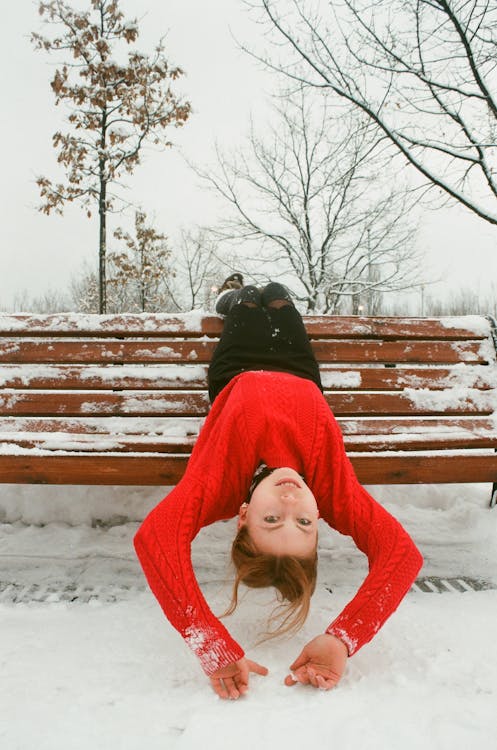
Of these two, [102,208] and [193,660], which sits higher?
[102,208]

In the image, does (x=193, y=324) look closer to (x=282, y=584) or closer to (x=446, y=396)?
(x=446, y=396)

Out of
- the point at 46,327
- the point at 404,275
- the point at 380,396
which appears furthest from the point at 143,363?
the point at 404,275

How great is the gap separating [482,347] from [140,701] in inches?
106

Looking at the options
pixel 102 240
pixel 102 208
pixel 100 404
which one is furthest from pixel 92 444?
pixel 102 208

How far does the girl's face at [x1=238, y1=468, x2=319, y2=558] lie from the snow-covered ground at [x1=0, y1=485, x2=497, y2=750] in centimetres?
39

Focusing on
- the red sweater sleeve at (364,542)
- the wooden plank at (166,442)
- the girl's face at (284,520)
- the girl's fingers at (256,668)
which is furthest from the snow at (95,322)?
the girl's fingers at (256,668)

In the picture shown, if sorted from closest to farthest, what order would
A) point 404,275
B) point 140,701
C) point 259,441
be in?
1. point 140,701
2. point 259,441
3. point 404,275

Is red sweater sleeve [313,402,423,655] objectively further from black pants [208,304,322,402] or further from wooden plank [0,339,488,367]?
wooden plank [0,339,488,367]

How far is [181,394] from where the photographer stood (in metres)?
3.01

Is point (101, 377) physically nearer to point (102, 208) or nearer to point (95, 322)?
point (95, 322)

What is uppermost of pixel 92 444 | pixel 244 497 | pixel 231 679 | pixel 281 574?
pixel 92 444

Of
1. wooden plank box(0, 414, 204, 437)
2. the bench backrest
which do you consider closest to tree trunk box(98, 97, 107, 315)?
the bench backrest

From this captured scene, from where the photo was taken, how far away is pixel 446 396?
3.01 metres

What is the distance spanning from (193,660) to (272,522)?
1.83ft
